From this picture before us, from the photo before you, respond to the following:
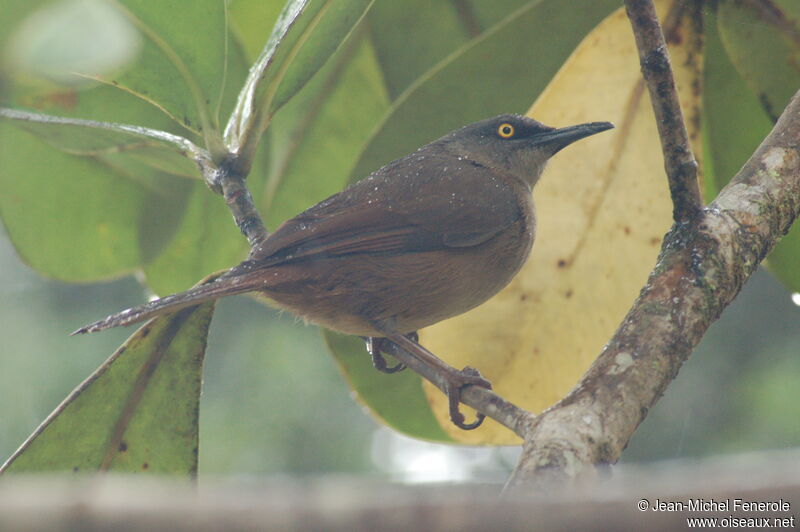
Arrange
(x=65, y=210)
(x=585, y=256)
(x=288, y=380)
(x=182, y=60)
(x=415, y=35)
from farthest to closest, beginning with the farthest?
(x=288, y=380) < (x=65, y=210) < (x=415, y=35) < (x=585, y=256) < (x=182, y=60)

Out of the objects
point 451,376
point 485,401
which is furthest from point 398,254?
point 485,401

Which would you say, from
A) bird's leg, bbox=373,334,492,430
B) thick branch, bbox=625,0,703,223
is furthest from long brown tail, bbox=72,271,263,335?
thick branch, bbox=625,0,703,223

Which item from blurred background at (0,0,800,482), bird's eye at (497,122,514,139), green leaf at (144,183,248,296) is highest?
green leaf at (144,183,248,296)

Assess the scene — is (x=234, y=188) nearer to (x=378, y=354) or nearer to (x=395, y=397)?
(x=378, y=354)

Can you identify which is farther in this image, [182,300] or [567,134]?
[567,134]

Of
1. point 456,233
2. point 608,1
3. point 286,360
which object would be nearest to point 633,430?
point 456,233

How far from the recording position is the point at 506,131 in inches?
153

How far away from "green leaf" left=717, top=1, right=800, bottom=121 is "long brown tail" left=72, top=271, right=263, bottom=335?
5.74 feet

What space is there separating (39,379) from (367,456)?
2980 millimetres

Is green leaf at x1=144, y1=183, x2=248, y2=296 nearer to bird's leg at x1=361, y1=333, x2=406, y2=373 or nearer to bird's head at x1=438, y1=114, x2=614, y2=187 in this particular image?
bird's leg at x1=361, y1=333, x2=406, y2=373

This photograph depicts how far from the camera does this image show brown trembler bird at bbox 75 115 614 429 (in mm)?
3137

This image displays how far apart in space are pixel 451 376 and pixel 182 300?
0.88m

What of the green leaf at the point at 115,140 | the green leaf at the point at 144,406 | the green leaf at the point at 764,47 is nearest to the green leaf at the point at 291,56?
the green leaf at the point at 115,140

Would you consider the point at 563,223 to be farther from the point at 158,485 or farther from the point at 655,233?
the point at 158,485
